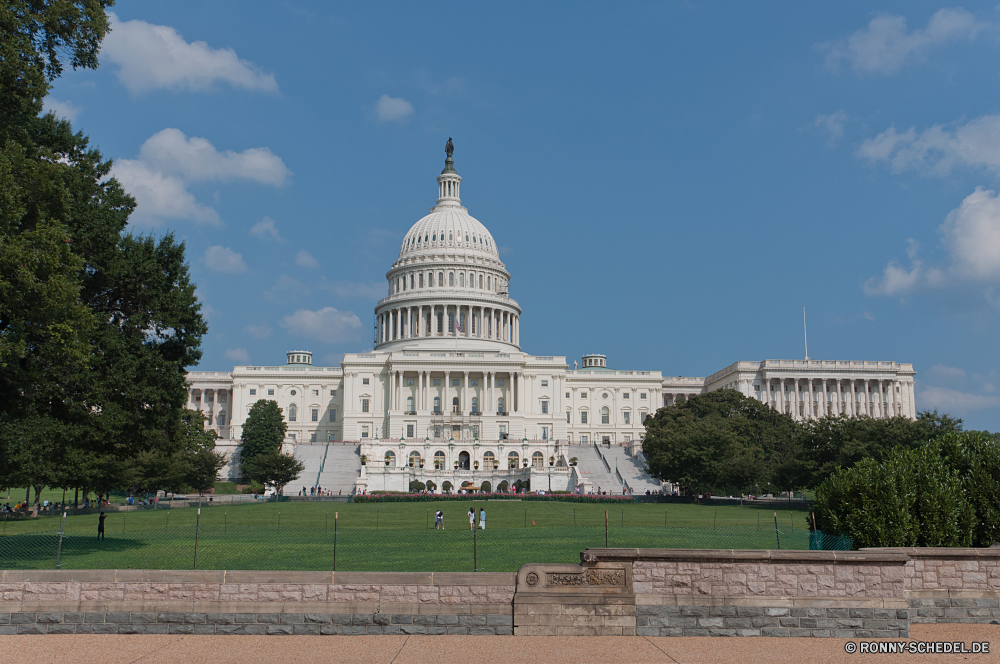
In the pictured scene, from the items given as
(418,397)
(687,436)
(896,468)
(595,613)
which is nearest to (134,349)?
(595,613)

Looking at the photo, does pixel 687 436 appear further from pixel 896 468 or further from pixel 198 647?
pixel 198 647

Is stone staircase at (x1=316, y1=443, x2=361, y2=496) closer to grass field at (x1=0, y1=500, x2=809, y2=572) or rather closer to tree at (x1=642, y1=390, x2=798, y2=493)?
tree at (x1=642, y1=390, x2=798, y2=493)

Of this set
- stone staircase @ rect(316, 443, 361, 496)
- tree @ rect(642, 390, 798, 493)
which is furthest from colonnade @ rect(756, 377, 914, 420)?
stone staircase @ rect(316, 443, 361, 496)

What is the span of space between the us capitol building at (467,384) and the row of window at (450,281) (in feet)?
0.65

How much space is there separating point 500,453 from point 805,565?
8951 cm

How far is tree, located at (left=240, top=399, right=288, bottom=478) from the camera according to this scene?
92875mm

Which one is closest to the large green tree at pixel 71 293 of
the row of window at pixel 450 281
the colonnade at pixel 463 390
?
the colonnade at pixel 463 390

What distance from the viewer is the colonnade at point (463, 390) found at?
390ft

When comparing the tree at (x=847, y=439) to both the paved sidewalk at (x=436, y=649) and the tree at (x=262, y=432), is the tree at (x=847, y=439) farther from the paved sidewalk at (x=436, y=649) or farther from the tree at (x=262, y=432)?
the tree at (x=262, y=432)

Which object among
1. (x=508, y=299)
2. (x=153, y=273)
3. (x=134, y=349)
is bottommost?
(x=134, y=349)

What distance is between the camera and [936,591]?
17328mm

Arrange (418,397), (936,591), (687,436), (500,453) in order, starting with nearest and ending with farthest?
1. (936,591)
2. (687,436)
3. (500,453)
4. (418,397)

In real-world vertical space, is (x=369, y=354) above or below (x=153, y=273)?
above

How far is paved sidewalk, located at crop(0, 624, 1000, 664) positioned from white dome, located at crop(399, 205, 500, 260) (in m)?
124
